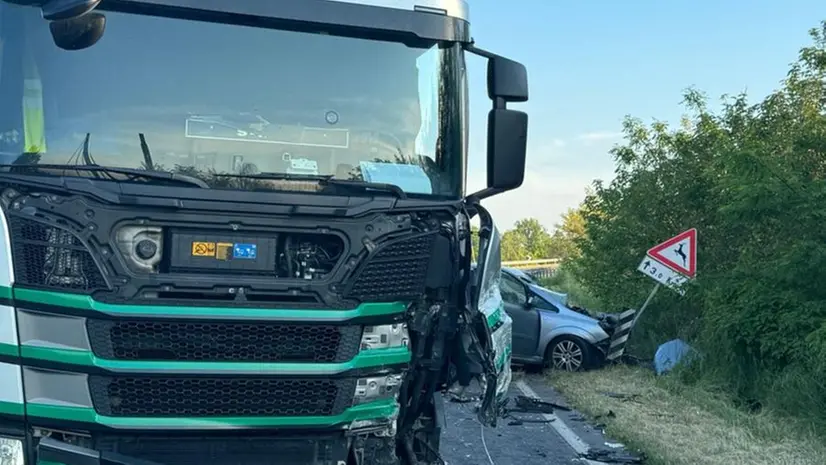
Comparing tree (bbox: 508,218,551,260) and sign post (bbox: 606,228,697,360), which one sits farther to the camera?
tree (bbox: 508,218,551,260)

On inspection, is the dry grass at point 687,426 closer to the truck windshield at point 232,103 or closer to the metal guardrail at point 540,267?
the truck windshield at point 232,103

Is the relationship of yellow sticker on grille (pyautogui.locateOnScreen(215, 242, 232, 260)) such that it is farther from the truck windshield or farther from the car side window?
the car side window

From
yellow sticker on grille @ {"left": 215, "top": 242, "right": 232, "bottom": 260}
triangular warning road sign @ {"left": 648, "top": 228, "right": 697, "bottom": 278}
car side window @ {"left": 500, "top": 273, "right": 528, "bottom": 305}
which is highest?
yellow sticker on grille @ {"left": 215, "top": 242, "right": 232, "bottom": 260}

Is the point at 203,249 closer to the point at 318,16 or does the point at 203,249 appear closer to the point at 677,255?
A: the point at 318,16

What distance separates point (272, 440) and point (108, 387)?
89 cm

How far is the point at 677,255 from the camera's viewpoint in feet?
42.0

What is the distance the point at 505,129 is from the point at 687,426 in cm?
512

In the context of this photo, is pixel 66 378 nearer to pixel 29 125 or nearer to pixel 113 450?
pixel 113 450

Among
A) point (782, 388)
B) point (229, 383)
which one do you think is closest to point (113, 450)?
point (229, 383)

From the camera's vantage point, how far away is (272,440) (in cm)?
451

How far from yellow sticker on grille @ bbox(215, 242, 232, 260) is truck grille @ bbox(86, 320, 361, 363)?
0.33 meters

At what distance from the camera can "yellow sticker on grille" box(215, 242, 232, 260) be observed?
169 inches

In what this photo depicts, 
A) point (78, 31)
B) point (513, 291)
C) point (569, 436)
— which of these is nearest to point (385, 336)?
point (78, 31)

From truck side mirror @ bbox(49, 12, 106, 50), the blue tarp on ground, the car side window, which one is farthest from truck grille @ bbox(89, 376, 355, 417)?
the car side window
